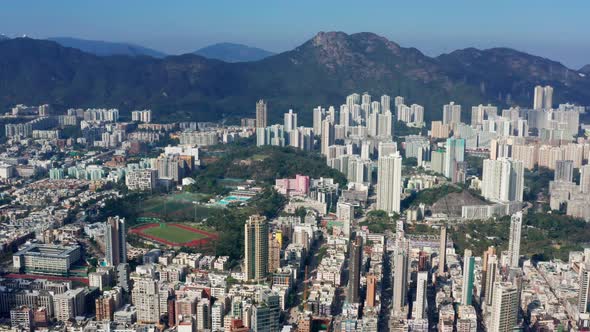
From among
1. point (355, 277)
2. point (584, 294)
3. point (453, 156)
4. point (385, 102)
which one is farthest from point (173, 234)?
point (385, 102)

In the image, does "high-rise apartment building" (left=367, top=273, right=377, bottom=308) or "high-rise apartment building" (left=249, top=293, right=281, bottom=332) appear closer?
"high-rise apartment building" (left=249, top=293, right=281, bottom=332)

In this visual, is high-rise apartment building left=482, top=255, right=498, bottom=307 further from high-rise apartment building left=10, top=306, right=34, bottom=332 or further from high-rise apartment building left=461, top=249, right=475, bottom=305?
high-rise apartment building left=10, top=306, right=34, bottom=332

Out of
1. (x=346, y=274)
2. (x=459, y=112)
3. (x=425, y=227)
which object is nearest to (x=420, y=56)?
(x=459, y=112)

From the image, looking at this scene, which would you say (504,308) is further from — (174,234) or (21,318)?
(174,234)

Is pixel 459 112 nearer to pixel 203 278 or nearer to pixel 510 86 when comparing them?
pixel 510 86

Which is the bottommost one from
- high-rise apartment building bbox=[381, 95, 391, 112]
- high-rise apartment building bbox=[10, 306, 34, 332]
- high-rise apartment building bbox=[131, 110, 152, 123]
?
high-rise apartment building bbox=[10, 306, 34, 332]

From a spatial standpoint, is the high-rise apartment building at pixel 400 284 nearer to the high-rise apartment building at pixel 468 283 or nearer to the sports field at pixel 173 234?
the high-rise apartment building at pixel 468 283

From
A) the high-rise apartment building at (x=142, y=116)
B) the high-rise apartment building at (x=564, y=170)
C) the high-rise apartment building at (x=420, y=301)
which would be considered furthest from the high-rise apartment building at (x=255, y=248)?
the high-rise apartment building at (x=142, y=116)

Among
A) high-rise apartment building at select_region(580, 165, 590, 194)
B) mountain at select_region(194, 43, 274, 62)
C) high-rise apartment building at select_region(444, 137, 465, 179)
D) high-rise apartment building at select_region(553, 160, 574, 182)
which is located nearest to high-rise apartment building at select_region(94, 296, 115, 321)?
high-rise apartment building at select_region(444, 137, 465, 179)
